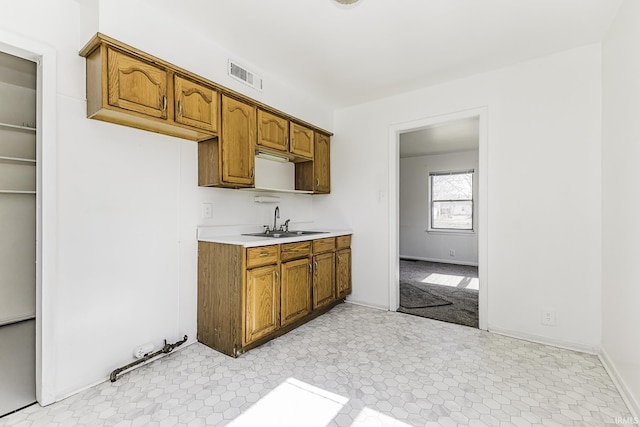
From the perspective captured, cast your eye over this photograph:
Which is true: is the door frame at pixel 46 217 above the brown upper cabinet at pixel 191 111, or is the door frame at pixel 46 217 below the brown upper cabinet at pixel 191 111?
below

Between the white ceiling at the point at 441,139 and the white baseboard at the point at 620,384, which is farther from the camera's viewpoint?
the white ceiling at the point at 441,139

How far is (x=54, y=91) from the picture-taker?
172cm

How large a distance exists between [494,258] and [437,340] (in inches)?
37.3

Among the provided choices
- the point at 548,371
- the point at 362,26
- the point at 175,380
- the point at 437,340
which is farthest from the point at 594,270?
the point at 175,380

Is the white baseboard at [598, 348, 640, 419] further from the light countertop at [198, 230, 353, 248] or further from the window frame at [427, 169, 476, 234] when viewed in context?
the window frame at [427, 169, 476, 234]

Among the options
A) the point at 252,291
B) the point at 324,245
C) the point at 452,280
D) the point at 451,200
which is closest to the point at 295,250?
the point at 324,245

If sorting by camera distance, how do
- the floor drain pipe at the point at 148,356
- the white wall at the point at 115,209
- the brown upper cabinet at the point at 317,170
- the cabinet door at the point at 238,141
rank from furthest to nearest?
the brown upper cabinet at the point at 317,170
the cabinet door at the point at 238,141
the floor drain pipe at the point at 148,356
the white wall at the point at 115,209

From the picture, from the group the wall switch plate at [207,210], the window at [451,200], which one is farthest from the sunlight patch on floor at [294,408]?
the window at [451,200]

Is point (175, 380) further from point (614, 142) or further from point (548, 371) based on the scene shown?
point (614, 142)

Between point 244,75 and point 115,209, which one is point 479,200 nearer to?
point 244,75

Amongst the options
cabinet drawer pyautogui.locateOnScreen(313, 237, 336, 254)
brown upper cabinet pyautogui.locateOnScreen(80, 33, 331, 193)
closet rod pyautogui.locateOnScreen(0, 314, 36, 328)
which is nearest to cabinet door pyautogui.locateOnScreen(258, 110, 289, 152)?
brown upper cabinet pyautogui.locateOnScreen(80, 33, 331, 193)

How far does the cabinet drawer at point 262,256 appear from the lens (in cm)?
229

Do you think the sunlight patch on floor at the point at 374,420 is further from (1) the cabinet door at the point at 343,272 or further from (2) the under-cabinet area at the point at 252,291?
(1) the cabinet door at the point at 343,272

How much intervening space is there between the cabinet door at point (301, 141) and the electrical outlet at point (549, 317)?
2.71 m
